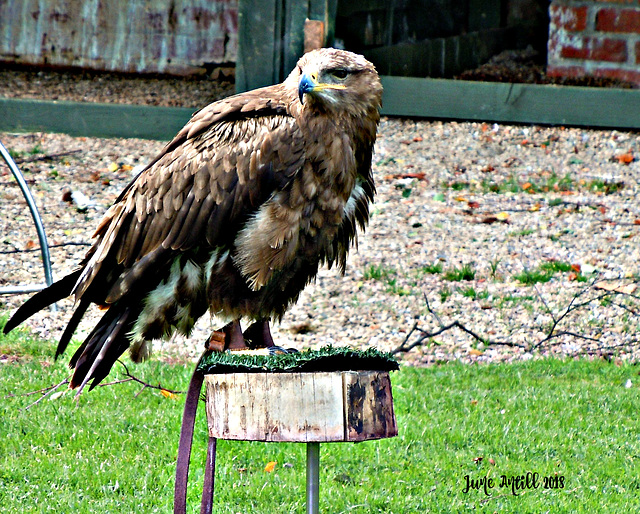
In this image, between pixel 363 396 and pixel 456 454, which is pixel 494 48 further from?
pixel 363 396

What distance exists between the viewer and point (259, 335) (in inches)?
160

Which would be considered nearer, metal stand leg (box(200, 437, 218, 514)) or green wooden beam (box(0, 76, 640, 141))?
metal stand leg (box(200, 437, 218, 514))

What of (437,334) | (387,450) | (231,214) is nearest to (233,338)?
(231,214)

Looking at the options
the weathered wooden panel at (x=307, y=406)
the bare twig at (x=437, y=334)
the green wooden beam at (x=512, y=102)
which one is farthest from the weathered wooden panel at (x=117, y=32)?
the weathered wooden panel at (x=307, y=406)

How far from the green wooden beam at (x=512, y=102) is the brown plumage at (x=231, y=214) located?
5204 millimetres

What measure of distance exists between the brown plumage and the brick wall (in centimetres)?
675

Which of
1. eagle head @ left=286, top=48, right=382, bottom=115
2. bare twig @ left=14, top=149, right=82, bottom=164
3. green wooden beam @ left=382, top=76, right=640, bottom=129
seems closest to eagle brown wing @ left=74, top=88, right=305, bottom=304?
eagle head @ left=286, top=48, right=382, bottom=115

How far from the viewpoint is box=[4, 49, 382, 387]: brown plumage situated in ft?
12.9

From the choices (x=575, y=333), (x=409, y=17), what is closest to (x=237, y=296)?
(x=575, y=333)

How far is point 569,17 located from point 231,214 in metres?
7.22

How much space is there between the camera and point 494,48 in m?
12.3

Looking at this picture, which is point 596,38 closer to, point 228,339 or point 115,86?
point 115,86

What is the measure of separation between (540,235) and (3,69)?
6.32m

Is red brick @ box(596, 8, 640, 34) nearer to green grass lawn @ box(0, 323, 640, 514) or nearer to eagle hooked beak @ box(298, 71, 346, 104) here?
green grass lawn @ box(0, 323, 640, 514)
